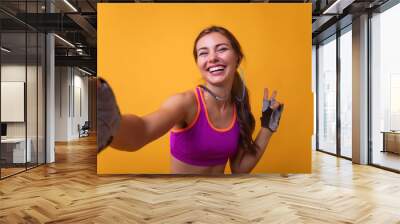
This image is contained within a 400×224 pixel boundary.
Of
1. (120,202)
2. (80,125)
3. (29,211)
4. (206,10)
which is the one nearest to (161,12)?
(206,10)

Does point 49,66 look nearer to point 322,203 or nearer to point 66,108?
point 322,203

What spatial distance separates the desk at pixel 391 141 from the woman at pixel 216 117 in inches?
94.8

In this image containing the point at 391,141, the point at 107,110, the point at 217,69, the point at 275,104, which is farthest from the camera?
the point at 391,141

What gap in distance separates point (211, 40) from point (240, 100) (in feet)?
3.62

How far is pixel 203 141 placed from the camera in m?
6.13

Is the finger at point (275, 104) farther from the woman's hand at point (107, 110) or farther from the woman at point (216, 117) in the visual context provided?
the woman's hand at point (107, 110)

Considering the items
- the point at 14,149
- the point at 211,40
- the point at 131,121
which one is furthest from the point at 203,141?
the point at 14,149

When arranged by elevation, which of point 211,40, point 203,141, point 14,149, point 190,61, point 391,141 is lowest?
point 14,149

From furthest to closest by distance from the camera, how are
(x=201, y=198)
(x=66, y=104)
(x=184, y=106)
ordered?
(x=66, y=104) → (x=184, y=106) → (x=201, y=198)

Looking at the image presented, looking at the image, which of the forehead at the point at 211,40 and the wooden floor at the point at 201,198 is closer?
the wooden floor at the point at 201,198

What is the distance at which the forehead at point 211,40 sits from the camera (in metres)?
6.43

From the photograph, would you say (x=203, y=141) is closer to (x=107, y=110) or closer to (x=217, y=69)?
(x=217, y=69)

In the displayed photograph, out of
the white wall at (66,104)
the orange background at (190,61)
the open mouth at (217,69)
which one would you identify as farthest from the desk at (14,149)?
the white wall at (66,104)

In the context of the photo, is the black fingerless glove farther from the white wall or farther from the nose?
the white wall
